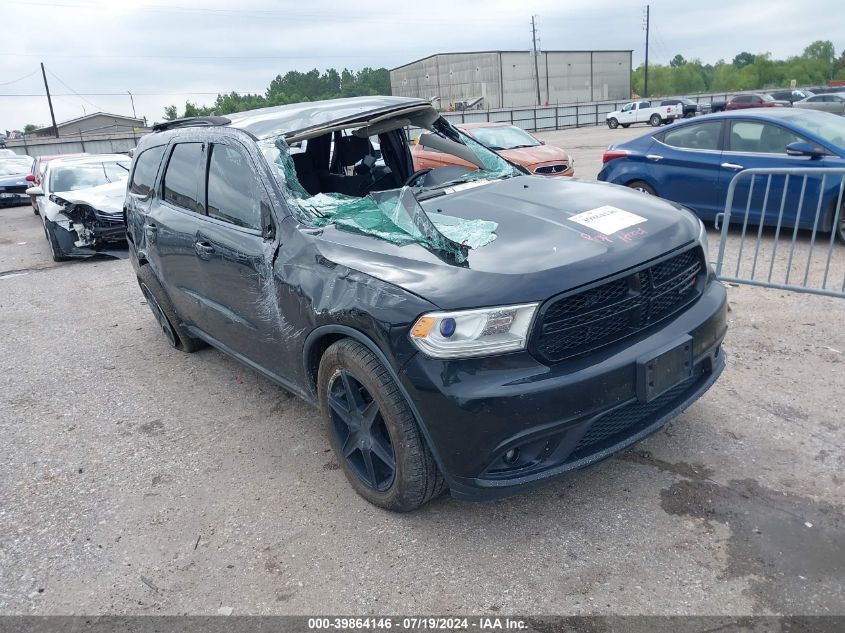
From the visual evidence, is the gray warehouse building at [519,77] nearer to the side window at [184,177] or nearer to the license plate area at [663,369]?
the side window at [184,177]

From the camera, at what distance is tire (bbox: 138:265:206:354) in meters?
5.08

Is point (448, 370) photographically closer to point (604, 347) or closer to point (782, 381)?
point (604, 347)

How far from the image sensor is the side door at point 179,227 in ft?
13.7

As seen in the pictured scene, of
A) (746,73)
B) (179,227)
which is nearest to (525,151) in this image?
(179,227)

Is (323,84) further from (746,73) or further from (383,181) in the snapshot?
(383,181)

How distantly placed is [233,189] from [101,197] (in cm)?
731

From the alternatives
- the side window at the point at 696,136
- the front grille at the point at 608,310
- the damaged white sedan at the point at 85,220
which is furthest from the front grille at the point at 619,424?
the damaged white sedan at the point at 85,220

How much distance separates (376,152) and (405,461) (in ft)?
9.04

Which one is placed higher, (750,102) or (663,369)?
(663,369)

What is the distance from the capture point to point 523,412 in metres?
2.43

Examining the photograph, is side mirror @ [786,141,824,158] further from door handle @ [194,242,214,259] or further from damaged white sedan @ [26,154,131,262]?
damaged white sedan @ [26,154,131,262]

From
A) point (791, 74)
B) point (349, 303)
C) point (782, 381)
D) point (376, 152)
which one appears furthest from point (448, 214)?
point (791, 74)

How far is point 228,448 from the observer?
3871mm

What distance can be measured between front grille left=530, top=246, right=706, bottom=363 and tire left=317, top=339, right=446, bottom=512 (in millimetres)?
A: 658
